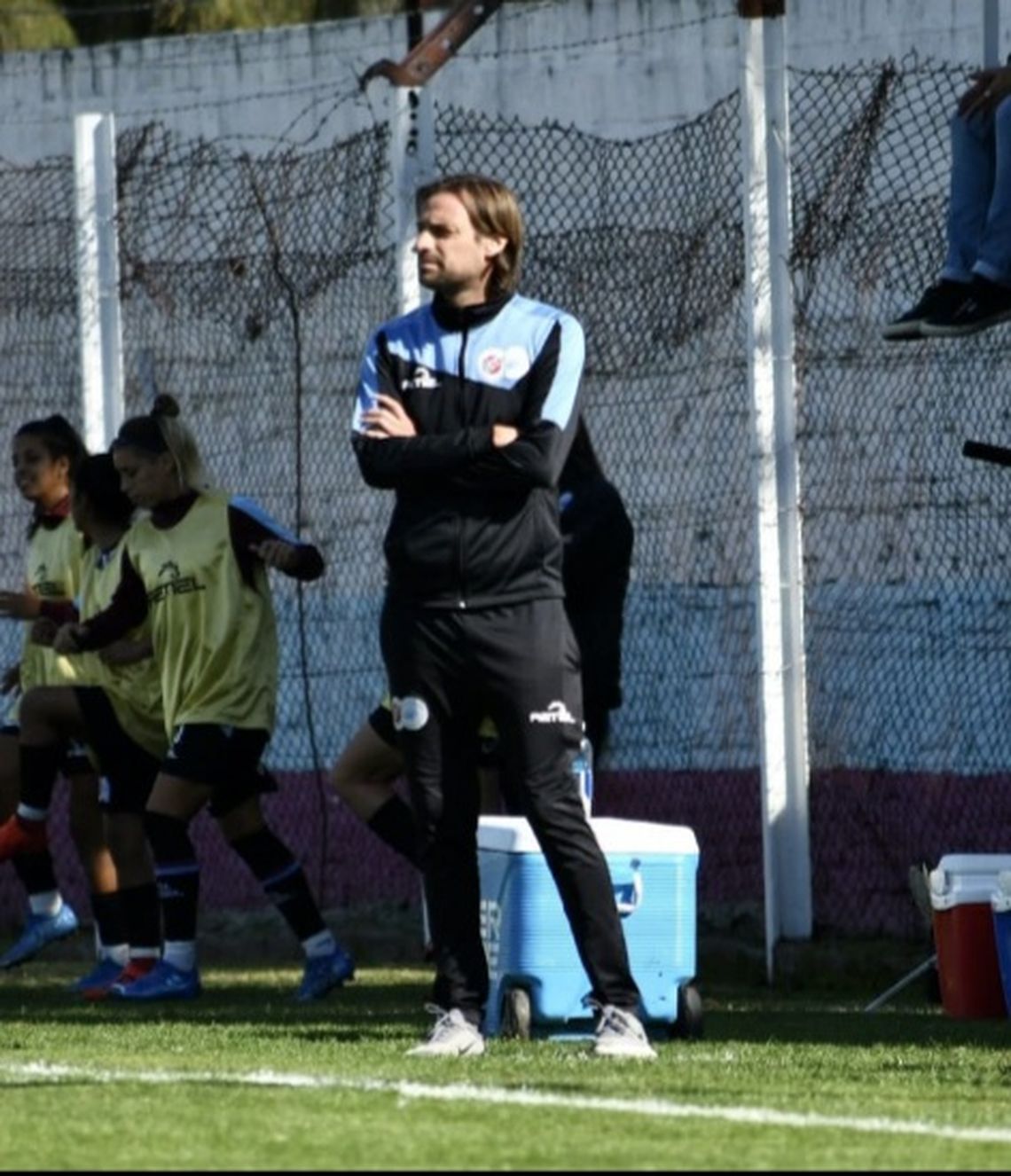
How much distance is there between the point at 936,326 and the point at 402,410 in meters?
2.14

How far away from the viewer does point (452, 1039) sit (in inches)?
320

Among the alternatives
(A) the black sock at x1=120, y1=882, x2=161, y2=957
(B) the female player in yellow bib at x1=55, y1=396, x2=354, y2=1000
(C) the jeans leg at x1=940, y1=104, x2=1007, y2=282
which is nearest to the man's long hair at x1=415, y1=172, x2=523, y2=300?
(C) the jeans leg at x1=940, y1=104, x2=1007, y2=282

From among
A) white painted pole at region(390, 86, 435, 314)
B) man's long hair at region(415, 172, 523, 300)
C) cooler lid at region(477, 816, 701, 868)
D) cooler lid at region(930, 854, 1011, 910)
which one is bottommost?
cooler lid at region(930, 854, 1011, 910)

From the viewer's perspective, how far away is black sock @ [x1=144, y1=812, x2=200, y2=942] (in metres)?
10.8

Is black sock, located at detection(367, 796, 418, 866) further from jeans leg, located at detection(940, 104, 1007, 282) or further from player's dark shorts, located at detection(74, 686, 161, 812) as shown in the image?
jeans leg, located at detection(940, 104, 1007, 282)

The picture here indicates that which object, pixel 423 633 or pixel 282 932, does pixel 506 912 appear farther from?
pixel 282 932

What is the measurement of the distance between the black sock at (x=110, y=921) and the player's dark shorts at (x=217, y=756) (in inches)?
35.7

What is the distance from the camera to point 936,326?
32.2ft

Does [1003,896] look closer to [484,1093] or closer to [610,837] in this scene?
[610,837]

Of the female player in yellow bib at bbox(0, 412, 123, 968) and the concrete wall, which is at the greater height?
the concrete wall

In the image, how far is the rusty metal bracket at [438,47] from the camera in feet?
38.5

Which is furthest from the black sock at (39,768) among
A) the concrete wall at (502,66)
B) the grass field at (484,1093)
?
the concrete wall at (502,66)

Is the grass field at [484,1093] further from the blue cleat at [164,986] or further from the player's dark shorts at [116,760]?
the player's dark shorts at [116,760]

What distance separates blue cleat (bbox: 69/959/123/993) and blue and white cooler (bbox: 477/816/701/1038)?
234 centimetres
